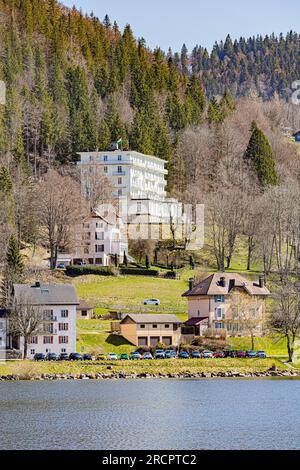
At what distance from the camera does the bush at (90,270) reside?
384 ft

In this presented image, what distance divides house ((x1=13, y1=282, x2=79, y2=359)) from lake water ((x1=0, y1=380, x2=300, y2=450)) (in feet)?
55.4

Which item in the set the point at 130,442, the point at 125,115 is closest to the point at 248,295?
the point at 130,442

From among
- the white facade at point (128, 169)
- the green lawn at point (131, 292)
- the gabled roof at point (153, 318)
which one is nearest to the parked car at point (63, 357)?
the gabled roof at point (153, 318)

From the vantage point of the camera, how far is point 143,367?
80938 mm

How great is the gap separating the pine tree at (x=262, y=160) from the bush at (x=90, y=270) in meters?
33.3

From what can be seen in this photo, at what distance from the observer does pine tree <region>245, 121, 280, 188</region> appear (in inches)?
5719

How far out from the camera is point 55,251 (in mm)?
117812

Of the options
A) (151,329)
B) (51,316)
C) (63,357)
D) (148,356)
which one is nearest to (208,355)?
(148,356)

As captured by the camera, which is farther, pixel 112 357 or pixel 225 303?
pixel 225 303

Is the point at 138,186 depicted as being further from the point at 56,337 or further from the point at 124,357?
the point at 124,357

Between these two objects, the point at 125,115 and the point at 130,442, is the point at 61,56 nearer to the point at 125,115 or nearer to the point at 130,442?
the point at 125,115

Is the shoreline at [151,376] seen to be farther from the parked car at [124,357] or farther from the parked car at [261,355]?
the parked car at [124,357]

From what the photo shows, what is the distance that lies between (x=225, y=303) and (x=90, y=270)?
20.1 m

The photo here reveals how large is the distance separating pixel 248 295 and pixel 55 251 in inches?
957
